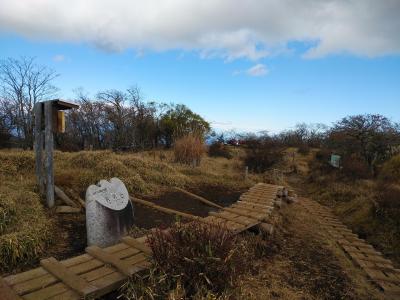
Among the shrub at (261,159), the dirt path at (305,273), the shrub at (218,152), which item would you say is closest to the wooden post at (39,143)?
the dirt path at (305,273)

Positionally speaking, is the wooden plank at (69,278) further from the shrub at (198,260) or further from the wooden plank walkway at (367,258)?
the wooden plank walkway at (367,258)

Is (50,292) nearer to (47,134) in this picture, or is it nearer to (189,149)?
(47,134)

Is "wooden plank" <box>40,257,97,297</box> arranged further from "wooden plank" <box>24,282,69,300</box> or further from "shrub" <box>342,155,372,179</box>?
"shrub" <box>342,155,372,179</box>

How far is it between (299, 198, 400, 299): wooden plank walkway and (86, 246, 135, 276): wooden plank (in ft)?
9.53

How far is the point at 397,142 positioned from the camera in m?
12.7

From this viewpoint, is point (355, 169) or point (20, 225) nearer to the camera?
point (20, 225)

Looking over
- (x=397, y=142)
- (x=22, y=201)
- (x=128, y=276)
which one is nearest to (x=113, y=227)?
(x=128, y=276)

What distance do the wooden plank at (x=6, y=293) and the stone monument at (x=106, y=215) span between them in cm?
152

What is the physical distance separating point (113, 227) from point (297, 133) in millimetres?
33005

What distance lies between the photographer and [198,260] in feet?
8.44

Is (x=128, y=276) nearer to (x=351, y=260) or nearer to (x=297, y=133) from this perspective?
(x=351, y=260)

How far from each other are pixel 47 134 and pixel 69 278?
3.43 metres

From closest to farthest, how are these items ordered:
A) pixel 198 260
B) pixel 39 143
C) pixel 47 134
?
pixel 198 260
pixel 47 134
pixel 39 143

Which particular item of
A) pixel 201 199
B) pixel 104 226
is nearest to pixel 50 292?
pixel 104 226
